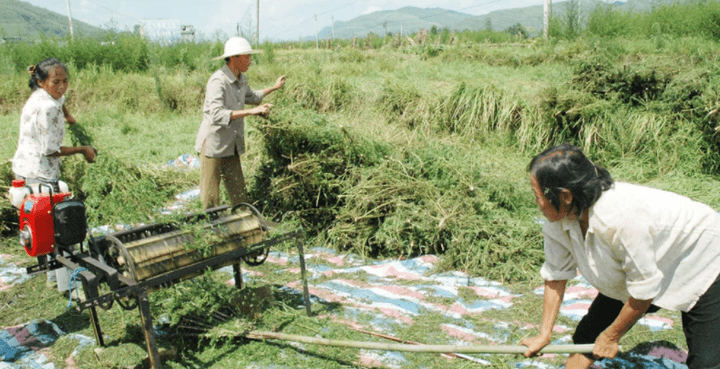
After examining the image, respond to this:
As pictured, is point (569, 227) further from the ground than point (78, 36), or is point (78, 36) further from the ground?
point (78, 36)

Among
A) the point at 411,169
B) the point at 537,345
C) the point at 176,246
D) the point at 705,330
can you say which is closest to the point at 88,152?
the point at 176,246

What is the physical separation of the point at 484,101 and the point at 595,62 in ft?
4.74

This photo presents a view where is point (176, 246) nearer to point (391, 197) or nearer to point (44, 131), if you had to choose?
point (44, 131)

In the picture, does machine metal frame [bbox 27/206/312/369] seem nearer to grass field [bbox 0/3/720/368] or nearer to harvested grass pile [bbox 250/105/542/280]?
grass field [bbox 0/3/720/368]

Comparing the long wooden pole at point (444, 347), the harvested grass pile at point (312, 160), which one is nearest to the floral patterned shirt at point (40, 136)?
the harvested grass pile at point (312, 160)

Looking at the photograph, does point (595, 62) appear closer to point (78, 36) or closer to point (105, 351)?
point (105, 351)

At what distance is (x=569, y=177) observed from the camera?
181cm

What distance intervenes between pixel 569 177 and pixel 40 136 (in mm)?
3386

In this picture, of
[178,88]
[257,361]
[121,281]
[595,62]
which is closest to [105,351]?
[121,281]

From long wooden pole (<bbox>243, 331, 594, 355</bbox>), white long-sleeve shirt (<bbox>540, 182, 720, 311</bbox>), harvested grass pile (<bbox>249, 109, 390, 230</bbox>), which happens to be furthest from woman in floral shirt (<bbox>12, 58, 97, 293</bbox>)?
white long-sleeve shirt (<bbox>540, 182, 720, 311</bbox>)

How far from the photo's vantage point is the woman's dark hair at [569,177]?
1.81 meters

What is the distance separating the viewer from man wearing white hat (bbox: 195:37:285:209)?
4289 mm

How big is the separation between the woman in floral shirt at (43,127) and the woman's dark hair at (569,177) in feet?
10.5

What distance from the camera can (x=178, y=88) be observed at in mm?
10539
